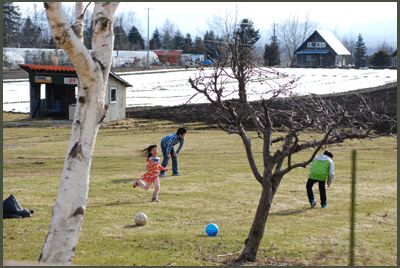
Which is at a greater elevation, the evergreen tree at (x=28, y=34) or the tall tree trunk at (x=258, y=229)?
the evergreen tree at (x=28, y=34)

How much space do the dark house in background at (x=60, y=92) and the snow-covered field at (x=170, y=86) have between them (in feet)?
14.1

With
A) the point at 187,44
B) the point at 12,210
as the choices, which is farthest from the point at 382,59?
the point at 12,210

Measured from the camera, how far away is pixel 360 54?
11838 centimetres

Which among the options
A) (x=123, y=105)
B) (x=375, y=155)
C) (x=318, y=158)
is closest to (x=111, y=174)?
(x=318, y=158)

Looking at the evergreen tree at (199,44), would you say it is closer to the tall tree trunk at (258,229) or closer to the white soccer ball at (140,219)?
the white soccer ball at (140,219)

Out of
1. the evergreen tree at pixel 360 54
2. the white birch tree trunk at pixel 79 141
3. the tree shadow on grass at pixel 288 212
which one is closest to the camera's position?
the white birch tree trunk at pixel 79 141

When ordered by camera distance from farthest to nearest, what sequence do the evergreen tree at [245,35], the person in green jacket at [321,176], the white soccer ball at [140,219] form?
the person in green jacket at [321,176], the white soccer ball at [140,219], the evergreen tree at [245,35]

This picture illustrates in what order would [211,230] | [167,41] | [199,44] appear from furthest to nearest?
1. [167,41]
2. [199,44]
3. [211,230]

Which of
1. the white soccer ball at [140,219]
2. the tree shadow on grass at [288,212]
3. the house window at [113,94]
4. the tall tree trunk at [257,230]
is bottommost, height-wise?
the tree shadow on grass at [288,212]

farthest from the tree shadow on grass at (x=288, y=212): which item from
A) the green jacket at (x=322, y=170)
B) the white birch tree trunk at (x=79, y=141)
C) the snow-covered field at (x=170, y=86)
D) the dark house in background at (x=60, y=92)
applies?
the snow-covered field at (x=170, y=86)

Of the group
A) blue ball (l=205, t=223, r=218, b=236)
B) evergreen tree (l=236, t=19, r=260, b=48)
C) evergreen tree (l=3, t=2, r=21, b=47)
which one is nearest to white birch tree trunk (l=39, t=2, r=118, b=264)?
evergreen tree (l=236, t=19, r=260, b=48)

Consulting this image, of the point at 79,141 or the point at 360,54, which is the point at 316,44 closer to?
the point at 360,54

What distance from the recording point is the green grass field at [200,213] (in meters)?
12.3

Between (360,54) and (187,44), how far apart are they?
29.0 m
